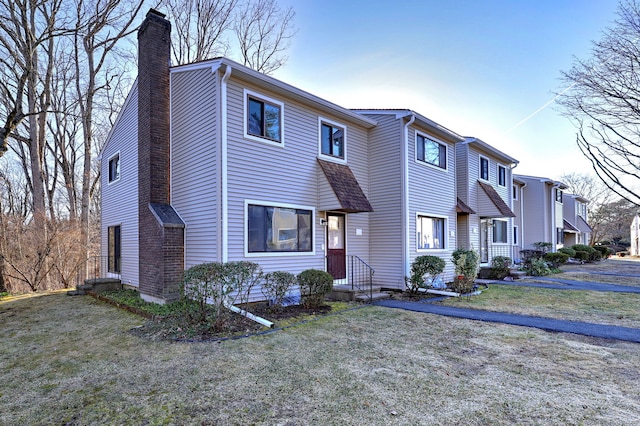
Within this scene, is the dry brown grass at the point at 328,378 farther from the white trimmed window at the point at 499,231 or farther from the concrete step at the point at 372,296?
the white trimmed window at the point at 499,231

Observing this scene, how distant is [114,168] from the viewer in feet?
42.1

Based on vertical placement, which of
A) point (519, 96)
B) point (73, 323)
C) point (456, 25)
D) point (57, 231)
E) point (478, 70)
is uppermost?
point (456, 25)

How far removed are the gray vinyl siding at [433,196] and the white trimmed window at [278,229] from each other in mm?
3587

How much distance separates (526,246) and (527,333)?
64.7 ft

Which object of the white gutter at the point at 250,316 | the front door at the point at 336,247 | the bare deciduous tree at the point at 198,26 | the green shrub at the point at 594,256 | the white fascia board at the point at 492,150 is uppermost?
the bare deciduous tree at the point at 198,26

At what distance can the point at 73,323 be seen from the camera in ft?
24.7

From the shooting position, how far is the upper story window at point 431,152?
39.1 ft

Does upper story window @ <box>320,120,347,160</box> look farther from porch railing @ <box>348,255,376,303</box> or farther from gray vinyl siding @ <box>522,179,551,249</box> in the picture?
gray vinyl siding @ <box>522,179,551,249</box>

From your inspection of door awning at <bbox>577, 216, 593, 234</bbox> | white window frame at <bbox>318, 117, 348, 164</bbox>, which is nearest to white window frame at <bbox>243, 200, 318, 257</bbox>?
white window frame at <bbox>318, 117, 348, 164</bbox>

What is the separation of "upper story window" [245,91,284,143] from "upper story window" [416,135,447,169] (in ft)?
16.7

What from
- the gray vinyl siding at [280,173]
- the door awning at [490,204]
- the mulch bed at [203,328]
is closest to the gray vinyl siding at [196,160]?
the gray vinyl siding at [280,173]

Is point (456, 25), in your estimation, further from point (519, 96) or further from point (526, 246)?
point (526, 246)

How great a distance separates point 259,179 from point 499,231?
46.8ft

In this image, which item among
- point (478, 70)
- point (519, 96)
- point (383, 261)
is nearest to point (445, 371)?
point (383, 261)
